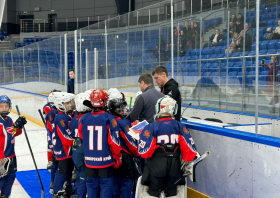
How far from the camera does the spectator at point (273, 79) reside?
4.04 metres

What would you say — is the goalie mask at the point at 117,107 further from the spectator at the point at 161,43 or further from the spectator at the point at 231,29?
the spectator at the point at 161,43

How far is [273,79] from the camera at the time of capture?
4.11 meters

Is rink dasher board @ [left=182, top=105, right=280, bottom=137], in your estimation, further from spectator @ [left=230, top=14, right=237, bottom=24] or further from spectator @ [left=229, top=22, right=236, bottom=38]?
spectator @ [left=230, top=14, right=237, bottom=24]

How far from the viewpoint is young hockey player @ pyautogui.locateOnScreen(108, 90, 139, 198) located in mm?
3447

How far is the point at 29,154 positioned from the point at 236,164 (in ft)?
14.6

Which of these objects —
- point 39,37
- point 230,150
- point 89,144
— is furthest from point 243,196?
point 39,37

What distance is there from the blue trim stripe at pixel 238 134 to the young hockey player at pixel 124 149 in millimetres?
763

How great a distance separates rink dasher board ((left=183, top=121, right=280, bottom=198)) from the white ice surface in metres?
2.12

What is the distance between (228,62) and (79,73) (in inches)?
166

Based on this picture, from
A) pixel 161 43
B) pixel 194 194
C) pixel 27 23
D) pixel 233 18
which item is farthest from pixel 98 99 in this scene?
pixel 27 23

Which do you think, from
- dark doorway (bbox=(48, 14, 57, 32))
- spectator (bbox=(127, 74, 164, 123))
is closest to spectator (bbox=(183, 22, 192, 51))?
spectator (bbox=(127, 74, 164, 123))

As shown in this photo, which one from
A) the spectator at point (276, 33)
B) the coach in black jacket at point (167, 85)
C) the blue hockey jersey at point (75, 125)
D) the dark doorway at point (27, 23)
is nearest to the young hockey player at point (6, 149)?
the blue hockey jersey at point (75, 125)

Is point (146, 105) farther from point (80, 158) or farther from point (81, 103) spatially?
point (80, 158)

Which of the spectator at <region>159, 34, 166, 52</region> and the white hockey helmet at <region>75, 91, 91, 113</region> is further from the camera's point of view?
the spectator at <region>159, 34, 166, 52</region>
